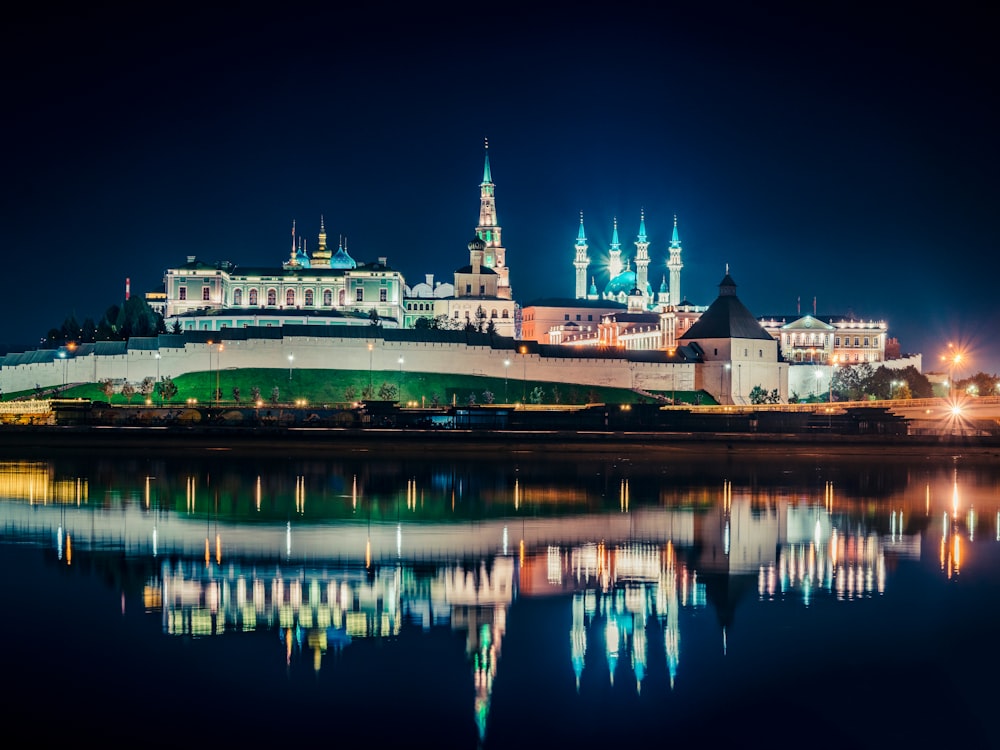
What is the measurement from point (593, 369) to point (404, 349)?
8.88m

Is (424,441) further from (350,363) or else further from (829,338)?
(829,338)

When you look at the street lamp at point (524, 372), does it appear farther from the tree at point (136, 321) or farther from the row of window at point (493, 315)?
the row of window at point (493, 315)

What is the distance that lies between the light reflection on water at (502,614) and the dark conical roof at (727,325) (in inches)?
1497

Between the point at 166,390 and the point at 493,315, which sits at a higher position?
the point at 493,315

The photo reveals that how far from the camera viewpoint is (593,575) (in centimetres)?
1370

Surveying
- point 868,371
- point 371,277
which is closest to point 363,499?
point 868,371

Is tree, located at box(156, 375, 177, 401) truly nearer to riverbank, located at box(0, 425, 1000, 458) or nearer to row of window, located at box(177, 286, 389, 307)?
riverbank, located at box(0, 425, 1000, 458)

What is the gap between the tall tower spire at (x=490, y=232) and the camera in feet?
323

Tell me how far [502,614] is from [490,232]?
296 ft

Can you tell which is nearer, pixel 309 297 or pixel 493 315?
pixel 309 297

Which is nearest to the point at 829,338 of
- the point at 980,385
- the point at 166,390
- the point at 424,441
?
the point at 980,385

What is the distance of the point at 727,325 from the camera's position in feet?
197

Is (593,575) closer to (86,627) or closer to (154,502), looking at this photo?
(86,627)

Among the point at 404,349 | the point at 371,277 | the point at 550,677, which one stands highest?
the point at 371,277
